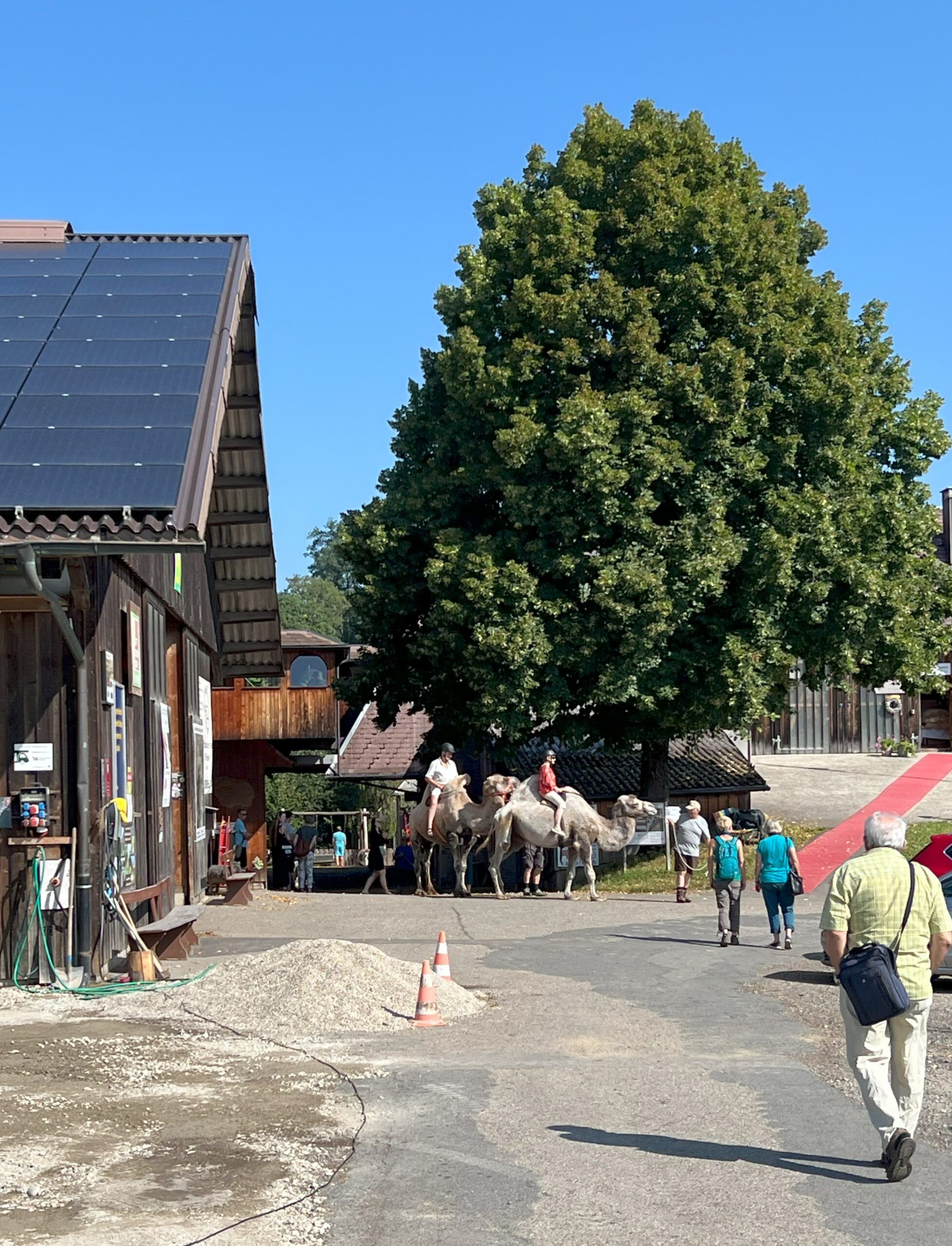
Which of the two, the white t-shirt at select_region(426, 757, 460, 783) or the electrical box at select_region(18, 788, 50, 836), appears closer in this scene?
the electrical box at select_region(18, 788, 50, 836)

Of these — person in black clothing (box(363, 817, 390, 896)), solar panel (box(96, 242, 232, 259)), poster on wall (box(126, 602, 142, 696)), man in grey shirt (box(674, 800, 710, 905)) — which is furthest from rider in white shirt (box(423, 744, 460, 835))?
solar panel (box(96, 242, 232, 259))

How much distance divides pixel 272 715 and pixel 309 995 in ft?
86.8

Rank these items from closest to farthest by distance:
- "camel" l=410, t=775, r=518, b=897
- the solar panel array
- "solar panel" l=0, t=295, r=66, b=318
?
the solar panel array → "solar panel" l=0, t=295, r=66, b=318 → "camel" l=410, t=775, r=518, b=897

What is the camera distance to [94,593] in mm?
13773

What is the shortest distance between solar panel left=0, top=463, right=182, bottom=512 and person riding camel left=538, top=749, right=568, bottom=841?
14.5 m

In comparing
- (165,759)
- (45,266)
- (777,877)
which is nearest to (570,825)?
(777,877)

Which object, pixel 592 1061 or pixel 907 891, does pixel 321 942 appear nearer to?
pixel 592 1061

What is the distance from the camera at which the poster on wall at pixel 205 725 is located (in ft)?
79.4

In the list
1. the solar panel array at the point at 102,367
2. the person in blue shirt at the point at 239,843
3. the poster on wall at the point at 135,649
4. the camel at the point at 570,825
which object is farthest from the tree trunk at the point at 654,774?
the poster on wall at the point at 135,649

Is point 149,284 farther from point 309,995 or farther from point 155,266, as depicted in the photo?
point 309,995

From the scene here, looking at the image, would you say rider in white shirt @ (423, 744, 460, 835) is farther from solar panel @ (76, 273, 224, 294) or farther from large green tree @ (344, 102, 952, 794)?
solar panel @ (76, 273, 224, 294)

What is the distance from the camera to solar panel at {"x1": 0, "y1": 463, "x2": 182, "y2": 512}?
11883 mm

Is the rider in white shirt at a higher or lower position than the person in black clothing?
higher

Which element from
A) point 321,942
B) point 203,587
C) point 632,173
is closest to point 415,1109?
point 321,942
